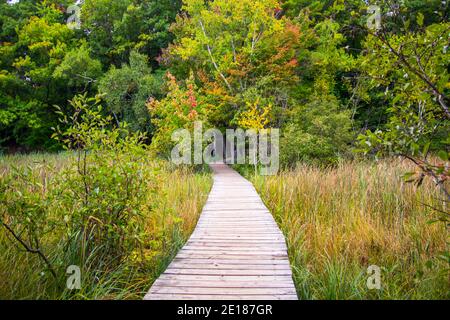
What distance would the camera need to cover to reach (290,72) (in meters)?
13.1

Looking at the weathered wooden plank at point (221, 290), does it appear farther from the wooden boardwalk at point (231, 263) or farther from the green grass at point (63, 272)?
the green grass at point (63, 272)

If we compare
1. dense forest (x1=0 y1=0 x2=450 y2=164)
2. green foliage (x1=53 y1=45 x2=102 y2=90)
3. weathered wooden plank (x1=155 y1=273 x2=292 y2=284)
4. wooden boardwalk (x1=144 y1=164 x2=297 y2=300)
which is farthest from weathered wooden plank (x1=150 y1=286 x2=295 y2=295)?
green foliage (x1=53 y1=45 x2=102 y2=90)

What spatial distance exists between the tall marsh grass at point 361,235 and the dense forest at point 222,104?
41 millimetres

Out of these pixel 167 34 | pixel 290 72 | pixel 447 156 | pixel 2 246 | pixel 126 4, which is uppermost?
pixel 126 4

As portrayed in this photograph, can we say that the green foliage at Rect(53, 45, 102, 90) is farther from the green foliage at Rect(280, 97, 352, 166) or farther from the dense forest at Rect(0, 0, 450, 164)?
the green foliage at Rect(280, 97, 352, 166)

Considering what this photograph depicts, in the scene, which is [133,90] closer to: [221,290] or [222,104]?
[222,104]

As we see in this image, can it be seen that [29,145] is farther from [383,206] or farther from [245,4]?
[383,206]

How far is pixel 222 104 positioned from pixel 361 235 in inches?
382

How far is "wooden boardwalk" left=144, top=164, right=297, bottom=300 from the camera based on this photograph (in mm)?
2506

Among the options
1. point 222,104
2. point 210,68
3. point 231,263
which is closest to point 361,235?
point 231,263

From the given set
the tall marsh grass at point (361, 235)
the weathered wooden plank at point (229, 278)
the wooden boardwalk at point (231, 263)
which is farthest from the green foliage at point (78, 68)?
the weathered wooden plank at point (229, 278)

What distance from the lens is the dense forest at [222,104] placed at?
246cm
